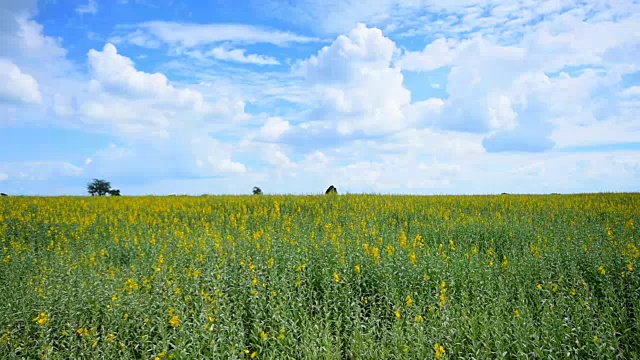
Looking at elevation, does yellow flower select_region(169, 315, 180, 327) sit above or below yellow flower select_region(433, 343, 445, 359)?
above

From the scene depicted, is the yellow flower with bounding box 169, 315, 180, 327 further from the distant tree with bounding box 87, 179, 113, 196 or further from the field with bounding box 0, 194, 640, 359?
the distant tree with bounding box 87, 179, 113, 196

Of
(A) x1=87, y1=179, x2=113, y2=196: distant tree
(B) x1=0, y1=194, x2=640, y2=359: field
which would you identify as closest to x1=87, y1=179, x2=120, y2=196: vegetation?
(A) x1=87, y1=179, x2=113, y2=196: distant tree

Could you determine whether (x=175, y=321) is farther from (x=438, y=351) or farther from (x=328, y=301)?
(x=438, y=351)

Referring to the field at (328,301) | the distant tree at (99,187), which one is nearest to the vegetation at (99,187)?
the distant tree at (99,187)

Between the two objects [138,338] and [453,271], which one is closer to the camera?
[138,338]

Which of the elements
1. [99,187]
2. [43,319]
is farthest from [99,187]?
[43,319]

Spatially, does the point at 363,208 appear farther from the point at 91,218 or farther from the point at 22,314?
the point at 22,314

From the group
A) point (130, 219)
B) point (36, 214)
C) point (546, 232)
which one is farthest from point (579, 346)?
point (36, 214)

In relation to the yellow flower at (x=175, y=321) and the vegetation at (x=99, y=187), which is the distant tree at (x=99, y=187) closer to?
the vegetation at (x=99, y=187)

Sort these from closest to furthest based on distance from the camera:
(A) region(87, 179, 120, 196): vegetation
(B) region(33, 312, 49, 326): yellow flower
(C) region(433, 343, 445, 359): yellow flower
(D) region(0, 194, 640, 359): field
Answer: (C) region(433, 343, 445, 359): yellow flower → (D) region(0, 194, 640, 359): field → (B) region(33, 312, 49, 326): yellow flower → (A) region(87, 179, 120, 196): vegetation

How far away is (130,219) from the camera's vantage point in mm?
16297

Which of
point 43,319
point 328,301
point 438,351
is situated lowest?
point 438,351

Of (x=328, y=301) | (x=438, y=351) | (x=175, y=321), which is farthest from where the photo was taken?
(x=328, y=301)

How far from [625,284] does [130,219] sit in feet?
47.5
